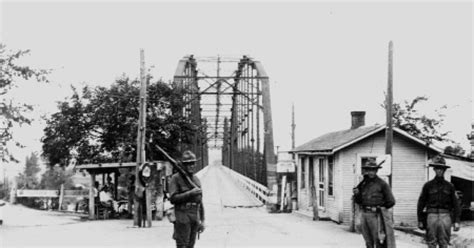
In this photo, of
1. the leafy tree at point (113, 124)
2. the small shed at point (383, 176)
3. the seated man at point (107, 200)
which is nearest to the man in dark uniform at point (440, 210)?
the small shed at point (383, 176)

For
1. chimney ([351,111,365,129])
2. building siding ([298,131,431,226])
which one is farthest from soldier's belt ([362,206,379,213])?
chimney ([351,111,365,129])

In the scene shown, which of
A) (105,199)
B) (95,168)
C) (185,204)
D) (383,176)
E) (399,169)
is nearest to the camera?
(185,204)

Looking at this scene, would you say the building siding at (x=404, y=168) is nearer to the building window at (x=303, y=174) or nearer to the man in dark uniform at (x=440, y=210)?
the building window at (x=303, y=174)

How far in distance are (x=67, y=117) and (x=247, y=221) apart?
8656 millimetres

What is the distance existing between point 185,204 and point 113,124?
14114 mm

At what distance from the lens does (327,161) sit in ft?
55.3

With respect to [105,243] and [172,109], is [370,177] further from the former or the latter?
[172,109]

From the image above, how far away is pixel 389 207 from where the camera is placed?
7750 mm

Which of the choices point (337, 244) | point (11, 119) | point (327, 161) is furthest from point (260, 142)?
point (337, 244)

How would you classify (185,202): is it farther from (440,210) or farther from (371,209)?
(440,210)

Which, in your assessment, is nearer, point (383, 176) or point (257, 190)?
point (383, 176)

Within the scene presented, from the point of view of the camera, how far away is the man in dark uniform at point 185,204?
6.94 m

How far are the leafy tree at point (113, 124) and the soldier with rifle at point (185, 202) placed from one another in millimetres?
13118

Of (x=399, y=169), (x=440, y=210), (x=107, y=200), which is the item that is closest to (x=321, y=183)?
(x=399, y=169)
